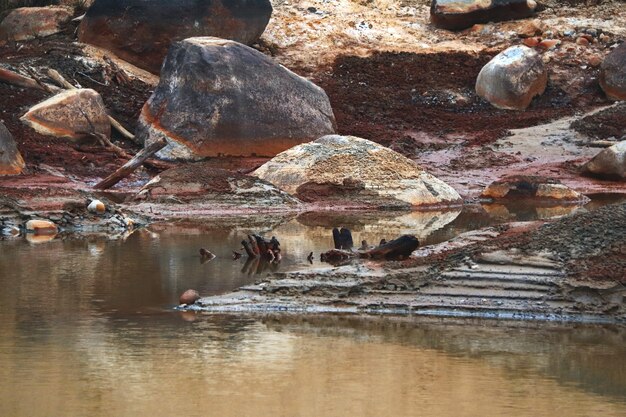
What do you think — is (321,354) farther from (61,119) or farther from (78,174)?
(61,119)

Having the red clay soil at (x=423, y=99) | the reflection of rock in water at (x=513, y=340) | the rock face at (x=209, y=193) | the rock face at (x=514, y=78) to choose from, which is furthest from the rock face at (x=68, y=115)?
the reflection of rock in water at (x=513, y=340)

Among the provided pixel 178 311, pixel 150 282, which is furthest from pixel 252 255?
pixel 178 311

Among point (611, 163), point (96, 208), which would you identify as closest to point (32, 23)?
point (611, 163)

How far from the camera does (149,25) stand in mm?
25609

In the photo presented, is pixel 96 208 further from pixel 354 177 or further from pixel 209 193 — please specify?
pixel 354 177

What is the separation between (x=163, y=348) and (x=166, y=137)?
1366cm

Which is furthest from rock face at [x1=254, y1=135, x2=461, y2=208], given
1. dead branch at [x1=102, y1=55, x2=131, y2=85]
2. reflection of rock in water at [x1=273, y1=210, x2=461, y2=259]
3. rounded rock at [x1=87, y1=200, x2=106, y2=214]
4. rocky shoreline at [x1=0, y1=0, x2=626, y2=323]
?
dead branch at [x1=102, y1=55, x2=131, y2=85]

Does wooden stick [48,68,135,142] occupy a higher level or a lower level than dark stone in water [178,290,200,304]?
higher

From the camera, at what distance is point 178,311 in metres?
9.20

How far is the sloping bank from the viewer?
9.09m

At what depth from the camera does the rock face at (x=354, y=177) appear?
18578 mm

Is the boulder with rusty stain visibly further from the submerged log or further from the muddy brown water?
the muddy brown water

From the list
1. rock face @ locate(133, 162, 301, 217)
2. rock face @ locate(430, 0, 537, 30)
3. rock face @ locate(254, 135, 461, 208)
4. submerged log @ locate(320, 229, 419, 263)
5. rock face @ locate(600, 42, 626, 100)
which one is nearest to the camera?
submerged log @ locate(320, 229, 419, 263)

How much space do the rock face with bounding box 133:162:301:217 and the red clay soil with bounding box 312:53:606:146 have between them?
5688mm
